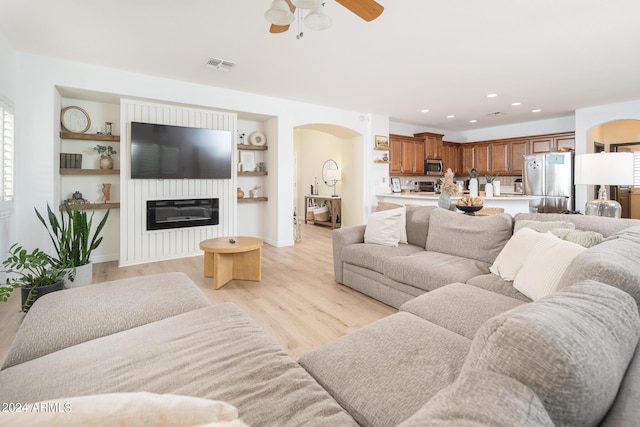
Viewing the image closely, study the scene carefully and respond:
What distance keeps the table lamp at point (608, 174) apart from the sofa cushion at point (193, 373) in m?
3.43

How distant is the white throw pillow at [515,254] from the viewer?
2083mm

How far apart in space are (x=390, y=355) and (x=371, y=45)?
3.17 meters

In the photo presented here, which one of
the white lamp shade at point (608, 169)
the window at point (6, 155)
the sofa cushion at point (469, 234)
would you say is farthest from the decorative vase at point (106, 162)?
the white lamp shade at point (608, 169)

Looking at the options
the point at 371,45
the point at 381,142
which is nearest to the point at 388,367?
the point at 371,45

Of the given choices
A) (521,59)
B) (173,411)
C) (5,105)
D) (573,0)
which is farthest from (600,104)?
(5,105)

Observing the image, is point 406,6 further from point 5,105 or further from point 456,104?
point 5,105

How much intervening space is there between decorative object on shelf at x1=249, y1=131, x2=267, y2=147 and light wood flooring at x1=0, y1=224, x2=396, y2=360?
2128 mm

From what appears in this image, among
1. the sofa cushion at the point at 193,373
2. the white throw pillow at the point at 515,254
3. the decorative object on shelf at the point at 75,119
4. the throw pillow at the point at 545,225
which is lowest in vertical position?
the sofa cushion at the point at 193,373

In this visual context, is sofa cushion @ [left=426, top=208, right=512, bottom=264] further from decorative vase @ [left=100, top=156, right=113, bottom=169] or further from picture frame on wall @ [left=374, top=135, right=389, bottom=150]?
decorative vase @ [left=100, top=156, right=113, bottom=169]

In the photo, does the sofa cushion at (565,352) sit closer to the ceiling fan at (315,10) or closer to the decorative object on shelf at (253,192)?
the ceiling fan at (315,10)

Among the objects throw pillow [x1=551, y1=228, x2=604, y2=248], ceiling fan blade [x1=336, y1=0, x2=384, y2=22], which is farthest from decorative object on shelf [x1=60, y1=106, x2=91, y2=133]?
throw pillow [x1=551, y1=228, x2=604, y2=248]

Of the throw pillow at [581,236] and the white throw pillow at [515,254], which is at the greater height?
the throw pillow at [581,236]

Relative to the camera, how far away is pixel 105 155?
A: 4.41 meters

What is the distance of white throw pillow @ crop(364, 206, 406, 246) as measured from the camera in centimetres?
330
